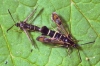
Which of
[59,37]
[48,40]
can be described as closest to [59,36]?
[59,37]

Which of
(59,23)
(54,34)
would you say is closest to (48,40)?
(54,34)

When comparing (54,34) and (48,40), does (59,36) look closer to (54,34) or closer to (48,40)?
(54,34)

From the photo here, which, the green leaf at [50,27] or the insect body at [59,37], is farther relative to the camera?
the insect body at [59,37]

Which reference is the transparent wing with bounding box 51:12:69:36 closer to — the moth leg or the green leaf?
the green leaf

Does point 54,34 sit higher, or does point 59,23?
point 59,23

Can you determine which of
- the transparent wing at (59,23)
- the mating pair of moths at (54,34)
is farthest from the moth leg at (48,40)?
the transparent wing at (59,23)

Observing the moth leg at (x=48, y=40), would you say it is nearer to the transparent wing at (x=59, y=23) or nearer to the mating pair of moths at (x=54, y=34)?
the mating pair of moths at (x=54, y=34)
